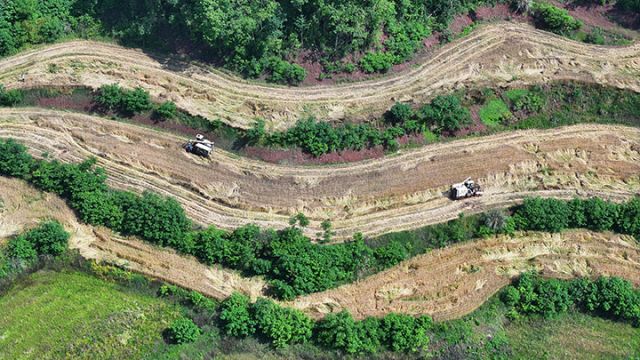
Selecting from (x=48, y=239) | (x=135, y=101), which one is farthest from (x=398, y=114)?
(x=48, y=239)

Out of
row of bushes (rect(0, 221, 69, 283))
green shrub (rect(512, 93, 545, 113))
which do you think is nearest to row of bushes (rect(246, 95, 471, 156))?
green shrub (rect(512, 93, 545, 113))

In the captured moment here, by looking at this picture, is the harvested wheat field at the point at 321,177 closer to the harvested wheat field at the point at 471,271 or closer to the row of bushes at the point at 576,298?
the harvested wheat field at the point at 471,271

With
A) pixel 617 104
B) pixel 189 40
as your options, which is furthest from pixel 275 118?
pixel 617 104

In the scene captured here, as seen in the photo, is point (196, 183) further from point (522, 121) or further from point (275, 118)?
point (522, 121)

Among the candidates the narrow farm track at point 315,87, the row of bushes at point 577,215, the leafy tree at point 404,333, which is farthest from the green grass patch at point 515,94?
the leafy tree at point 404,333

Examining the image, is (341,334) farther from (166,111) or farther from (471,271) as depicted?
(166,111)

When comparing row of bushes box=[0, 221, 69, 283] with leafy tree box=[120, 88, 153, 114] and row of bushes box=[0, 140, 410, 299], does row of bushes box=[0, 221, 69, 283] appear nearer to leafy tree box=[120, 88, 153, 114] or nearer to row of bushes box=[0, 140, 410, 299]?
row of bushes box=[0, 140, 410, 299]
